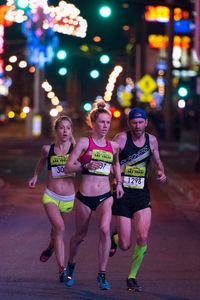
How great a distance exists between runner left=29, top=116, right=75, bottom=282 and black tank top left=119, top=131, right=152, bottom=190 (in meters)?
0.58

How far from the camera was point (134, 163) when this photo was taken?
9398mm

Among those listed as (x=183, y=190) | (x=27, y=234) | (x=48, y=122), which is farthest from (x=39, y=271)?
(x=48, y=122)

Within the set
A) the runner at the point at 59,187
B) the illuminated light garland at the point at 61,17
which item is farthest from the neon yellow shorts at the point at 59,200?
the illuminated light garland at the point at 61,17

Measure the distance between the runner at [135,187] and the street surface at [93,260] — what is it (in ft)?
1.59

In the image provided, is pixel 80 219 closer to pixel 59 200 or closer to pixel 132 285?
pixel 59 200

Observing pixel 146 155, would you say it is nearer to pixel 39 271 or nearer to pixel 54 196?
pixel 54 196

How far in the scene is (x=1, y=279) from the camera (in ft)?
31.2

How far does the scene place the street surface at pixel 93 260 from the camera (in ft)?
29.3

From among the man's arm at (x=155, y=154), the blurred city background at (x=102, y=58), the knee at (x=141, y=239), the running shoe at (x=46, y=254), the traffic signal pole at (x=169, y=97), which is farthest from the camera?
the traffic signal pole at (x=169, y=97)

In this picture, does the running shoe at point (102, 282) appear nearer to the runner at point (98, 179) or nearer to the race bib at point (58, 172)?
the runner at point (98, 179)

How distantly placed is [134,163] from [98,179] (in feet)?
1.72

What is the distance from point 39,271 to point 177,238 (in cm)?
367

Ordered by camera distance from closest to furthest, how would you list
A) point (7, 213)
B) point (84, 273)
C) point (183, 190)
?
1. point (84, 273)
2. point (7, 213)
3. point (183, 190)

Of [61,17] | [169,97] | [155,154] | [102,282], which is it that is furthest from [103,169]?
[169,97]
